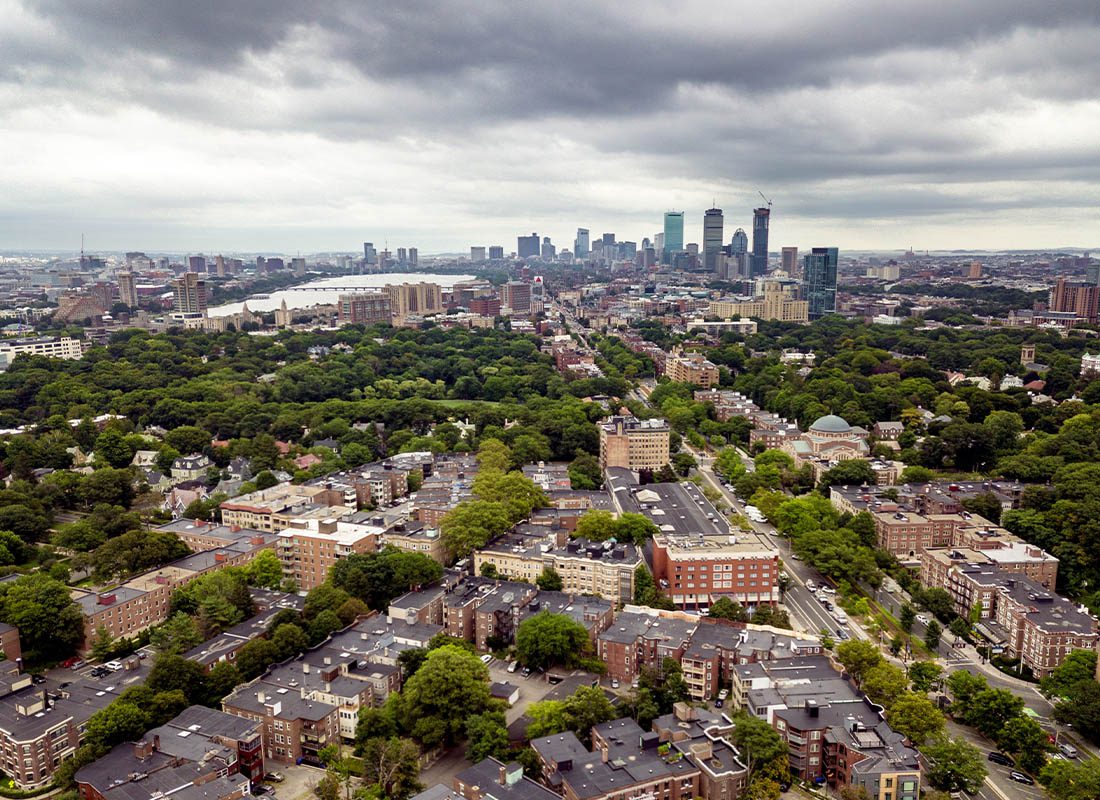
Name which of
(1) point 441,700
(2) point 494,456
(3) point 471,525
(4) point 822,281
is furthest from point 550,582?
(4) point 822,281

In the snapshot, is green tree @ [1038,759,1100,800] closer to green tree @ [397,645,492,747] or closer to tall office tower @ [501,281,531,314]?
green tree @ [397,645,492,747]

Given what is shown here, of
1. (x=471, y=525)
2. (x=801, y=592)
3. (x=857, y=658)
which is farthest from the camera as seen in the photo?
(x=471, y=525)

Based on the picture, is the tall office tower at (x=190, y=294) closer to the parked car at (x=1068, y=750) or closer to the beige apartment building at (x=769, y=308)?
the beige apartment building at (x=769, y=308)

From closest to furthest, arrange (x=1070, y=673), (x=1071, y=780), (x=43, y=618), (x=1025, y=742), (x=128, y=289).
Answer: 1. (x=1071, y=780)
2. (x=1025, y=742)
3. (x=1070, y=673)
4. (x=43, y=618)
5. (x=128, y=289)

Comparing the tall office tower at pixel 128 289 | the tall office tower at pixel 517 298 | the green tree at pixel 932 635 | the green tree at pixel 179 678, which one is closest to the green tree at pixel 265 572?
the green tree at pixel 179 678

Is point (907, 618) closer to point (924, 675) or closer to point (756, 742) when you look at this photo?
point (924, 675)

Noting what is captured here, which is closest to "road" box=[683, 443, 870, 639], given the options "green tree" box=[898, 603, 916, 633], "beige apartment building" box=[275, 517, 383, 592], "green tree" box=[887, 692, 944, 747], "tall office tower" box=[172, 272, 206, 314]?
"green tree" box=[898, 603, 916, 633]
